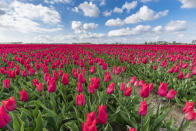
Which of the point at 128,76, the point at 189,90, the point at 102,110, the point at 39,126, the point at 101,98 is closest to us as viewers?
the point at 102,110

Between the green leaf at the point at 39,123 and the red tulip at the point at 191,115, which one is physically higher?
the red tulip at the point at 191,115

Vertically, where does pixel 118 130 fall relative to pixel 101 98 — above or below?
below

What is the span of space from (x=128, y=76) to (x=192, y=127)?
10.6 feet

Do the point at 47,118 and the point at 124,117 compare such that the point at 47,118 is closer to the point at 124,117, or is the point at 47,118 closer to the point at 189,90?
the point at 124,117

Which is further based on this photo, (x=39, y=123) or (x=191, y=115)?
(x=39, y=123)

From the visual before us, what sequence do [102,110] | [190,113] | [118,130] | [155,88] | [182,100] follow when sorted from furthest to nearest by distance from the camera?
1. [155,88]
2. [182,100]
3. [118,130]
4. [190,113]
5. [102,110]

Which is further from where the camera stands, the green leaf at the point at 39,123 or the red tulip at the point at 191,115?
the green leaf at the point at 39,123

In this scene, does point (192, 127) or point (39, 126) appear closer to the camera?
point (39, 126)

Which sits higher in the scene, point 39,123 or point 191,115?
point 191,115

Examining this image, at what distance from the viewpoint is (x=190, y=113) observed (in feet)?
4.46

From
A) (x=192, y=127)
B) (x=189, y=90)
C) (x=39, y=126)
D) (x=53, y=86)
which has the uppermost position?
(x=53, y=86)

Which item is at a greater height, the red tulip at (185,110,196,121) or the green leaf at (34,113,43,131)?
the red tulip at (185,110,196,121)

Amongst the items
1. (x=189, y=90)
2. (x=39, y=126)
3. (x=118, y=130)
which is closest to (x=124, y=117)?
(x=118, y=130)

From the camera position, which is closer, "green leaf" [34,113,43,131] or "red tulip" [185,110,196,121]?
"red tulip" [185,110,196,121]
